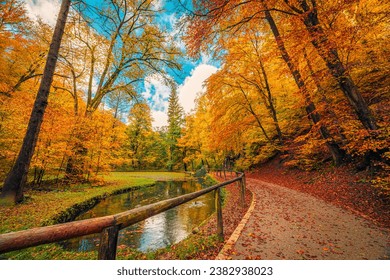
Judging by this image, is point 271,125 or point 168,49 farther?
point 271,125

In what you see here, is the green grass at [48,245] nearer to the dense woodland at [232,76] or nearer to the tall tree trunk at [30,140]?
the tall tree trunk at [30,140]

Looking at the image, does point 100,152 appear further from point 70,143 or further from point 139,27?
point 139,27

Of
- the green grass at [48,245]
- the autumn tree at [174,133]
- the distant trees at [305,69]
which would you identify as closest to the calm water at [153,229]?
the green grass at [48,245]

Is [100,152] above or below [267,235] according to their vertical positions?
above

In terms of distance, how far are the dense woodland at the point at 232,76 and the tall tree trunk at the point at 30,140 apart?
126 centimetres

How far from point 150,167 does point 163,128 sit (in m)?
14.9

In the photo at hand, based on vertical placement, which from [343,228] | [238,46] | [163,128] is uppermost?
[163,128]

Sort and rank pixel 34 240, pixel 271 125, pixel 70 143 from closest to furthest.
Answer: pixel 34 240 < pixel 70 143 < pixel 271 125

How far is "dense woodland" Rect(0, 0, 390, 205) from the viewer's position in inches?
219

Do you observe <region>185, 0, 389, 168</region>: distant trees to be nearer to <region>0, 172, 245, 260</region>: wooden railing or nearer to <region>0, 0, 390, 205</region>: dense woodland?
<region>0, 0, 390, 205</region>: dense woodland

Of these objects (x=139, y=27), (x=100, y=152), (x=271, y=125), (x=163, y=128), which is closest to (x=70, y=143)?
(x=100, y=152)

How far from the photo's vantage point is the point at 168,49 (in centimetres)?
1149

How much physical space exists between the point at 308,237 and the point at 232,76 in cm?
1161

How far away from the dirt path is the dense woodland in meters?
1.79
